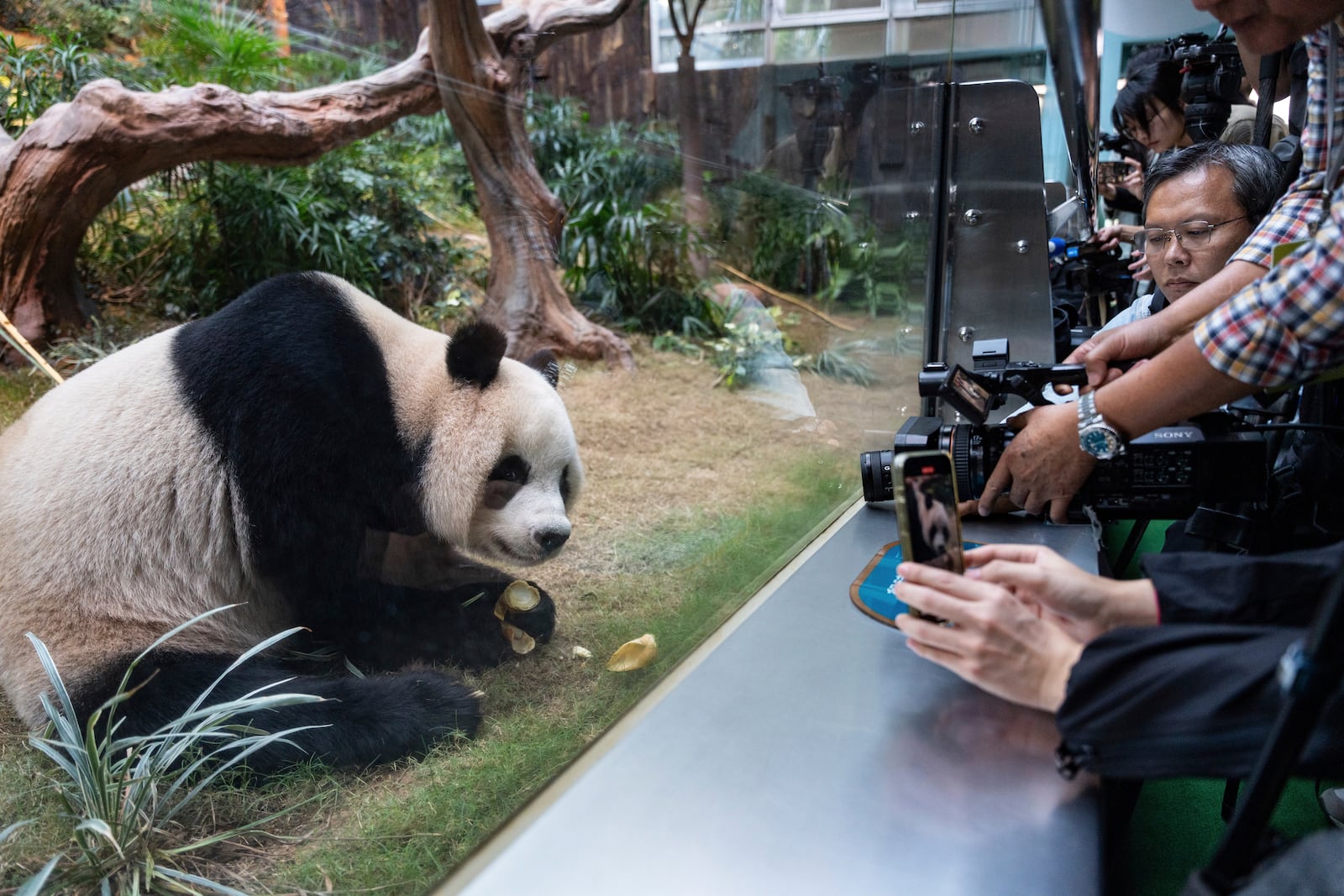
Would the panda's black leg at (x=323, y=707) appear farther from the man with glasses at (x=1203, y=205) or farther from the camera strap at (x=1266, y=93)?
the camera strap at (x=1266, y=93)

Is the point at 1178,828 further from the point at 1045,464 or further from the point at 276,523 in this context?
the point at 276,523

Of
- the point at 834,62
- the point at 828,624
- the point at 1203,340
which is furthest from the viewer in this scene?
the point at 834,62

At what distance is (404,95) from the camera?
1017mm

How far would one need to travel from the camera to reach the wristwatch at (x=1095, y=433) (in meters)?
1.04

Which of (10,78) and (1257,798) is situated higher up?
(10,78)

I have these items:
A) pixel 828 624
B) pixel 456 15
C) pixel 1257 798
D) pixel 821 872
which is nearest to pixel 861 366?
pixel 828 624

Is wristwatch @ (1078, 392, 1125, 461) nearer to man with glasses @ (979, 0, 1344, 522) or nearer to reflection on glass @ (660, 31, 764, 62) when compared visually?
man with glasses @ (979, 0, 1344, 522)

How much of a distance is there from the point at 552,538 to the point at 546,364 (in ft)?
0.82

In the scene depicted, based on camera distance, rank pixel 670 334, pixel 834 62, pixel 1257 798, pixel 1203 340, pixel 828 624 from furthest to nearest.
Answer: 1. pixel 834 62
2. pixel 670 334
3. pixel 828 624
4. pixel 1203 340
5. pixel 1257 798

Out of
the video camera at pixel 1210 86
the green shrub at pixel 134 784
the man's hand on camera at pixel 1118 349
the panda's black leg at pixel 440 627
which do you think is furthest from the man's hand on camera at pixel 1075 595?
the video camera at pixel 1210 86

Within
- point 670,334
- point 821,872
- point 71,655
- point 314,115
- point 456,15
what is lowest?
point 821,872

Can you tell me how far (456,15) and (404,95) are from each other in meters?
0.12

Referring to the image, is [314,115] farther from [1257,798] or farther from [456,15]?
[1257,798]

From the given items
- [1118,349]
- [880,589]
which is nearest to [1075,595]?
[880,589]
